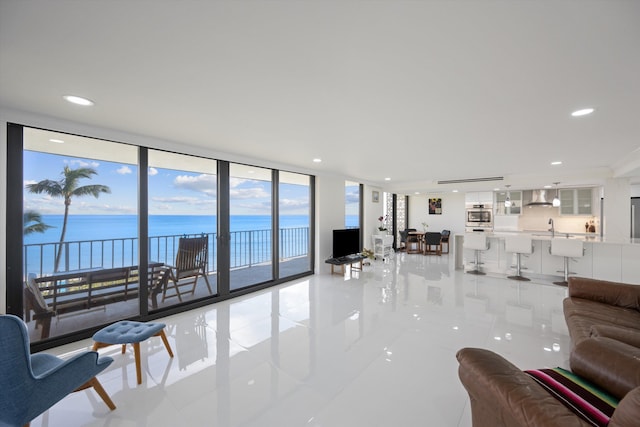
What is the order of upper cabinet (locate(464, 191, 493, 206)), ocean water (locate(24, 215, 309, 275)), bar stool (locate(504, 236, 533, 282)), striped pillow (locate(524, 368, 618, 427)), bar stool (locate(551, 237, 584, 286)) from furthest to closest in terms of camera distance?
upper cabinet (locate(464, 191, 493, 206)), bar stool (locate(504, 236, 533, 282)), bar stool (locate(551, 237, 584, 286)), ocean water (locate(24, 215, 309, 275)), striped pillow (locate(524, 368, 618, 427))

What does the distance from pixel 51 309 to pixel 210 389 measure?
2351mm

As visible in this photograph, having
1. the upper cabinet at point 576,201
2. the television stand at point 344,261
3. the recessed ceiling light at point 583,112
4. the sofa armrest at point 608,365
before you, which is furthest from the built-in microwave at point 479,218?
the sofa armrest at point 608,365

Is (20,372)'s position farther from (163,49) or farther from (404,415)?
(404,415)

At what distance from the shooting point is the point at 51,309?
2.90 m

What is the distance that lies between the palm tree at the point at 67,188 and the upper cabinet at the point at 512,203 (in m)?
9.58

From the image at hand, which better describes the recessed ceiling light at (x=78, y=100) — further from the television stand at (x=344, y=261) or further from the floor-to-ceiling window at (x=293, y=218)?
the television stand at (x=344, y=261)

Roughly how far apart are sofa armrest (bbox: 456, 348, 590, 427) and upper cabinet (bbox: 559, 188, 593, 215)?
8243 millimetres

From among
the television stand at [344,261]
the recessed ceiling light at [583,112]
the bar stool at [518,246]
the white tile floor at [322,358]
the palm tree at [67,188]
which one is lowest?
the white tile floor at [322,358]

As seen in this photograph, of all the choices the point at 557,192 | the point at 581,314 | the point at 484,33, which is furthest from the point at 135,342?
the point at 557,192

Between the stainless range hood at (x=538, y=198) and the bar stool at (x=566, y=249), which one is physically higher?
the stainless range hood at (x=538, y=198)

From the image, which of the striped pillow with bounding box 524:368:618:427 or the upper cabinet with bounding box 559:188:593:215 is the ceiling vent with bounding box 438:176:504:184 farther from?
the striped pillow with bounding box 524:368:618:427

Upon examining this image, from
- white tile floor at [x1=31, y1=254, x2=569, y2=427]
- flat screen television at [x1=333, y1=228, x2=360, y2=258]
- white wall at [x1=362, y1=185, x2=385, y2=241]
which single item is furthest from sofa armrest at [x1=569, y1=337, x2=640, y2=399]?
white wall at [x1=362, y1=185, x2=385, y2=241]

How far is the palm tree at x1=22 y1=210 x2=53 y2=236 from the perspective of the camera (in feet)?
8.54

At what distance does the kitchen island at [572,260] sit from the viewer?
4.69 metres
